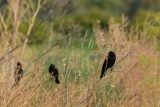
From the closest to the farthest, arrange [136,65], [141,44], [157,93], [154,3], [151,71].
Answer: [157,93]
[151,71]
[136,65]
[141,44]
[154,3]

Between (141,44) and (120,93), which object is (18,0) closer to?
(120,93)

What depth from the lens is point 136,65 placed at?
8.41 meters

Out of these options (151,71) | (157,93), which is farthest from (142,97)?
(151,71)

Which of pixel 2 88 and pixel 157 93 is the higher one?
pixel 2 88

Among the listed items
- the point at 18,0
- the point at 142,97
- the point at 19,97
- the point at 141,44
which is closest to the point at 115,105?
the point at 142,97

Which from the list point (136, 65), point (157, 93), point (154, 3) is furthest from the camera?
point (154, 3)

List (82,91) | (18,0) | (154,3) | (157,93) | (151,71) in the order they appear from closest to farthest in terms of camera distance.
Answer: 1. (82,91)
2. (157,93)
3. (18,0)
4. (151,71)
5. (154,3)

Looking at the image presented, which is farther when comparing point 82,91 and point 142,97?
point 142,97

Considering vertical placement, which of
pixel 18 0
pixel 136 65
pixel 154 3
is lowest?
pixel 154 3

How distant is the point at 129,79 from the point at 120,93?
0.92 m

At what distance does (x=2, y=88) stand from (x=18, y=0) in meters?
2.16

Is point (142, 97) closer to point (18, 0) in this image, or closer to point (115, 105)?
point (115, 105)

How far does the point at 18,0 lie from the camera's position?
22.8ft

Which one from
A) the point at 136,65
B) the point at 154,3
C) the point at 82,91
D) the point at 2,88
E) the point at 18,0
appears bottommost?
the point at 154,3
